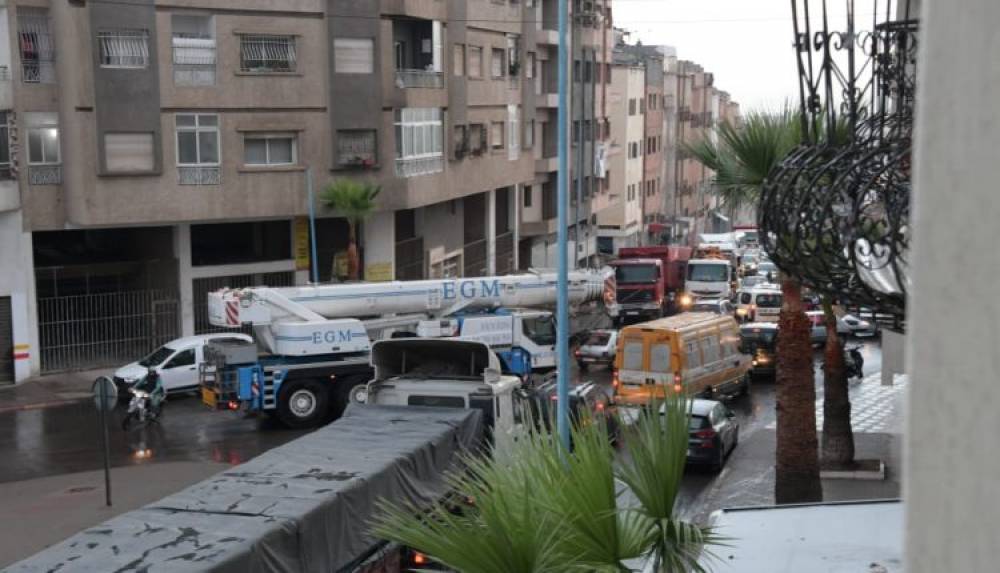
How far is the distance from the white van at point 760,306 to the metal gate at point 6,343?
74.4 feet

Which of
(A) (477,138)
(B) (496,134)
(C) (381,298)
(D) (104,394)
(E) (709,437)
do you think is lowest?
(E) (709,437)

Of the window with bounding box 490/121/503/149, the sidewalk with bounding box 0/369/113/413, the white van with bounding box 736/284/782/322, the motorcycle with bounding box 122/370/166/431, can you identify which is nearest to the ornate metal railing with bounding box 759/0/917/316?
the motorcycle with bounding box 122/370/166/431

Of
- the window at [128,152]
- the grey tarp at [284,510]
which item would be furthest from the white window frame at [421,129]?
the grey tarp at [284,510]

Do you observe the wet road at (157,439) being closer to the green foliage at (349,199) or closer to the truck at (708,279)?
the green foliage at (349,199)

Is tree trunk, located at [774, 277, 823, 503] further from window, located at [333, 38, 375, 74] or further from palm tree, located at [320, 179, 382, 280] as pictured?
window, located at [333, 38, 375, 74]

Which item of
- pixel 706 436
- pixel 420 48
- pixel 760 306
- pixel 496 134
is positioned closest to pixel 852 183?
pixel 706 436

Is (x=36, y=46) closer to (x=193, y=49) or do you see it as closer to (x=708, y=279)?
(x=193, y=49)

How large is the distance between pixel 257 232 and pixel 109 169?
21.0 ft

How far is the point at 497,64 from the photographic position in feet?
150

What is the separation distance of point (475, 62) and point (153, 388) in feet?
67.6

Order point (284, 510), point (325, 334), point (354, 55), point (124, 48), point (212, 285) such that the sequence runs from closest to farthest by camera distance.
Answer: point (284, 510)
point (325, 334)
point (124, 48)
point (354, 55)
point (212, 285)

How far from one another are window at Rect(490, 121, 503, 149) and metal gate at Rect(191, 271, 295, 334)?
11582mm

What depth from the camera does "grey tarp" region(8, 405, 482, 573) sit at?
30.6ft

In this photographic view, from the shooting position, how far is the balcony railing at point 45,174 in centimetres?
3126
